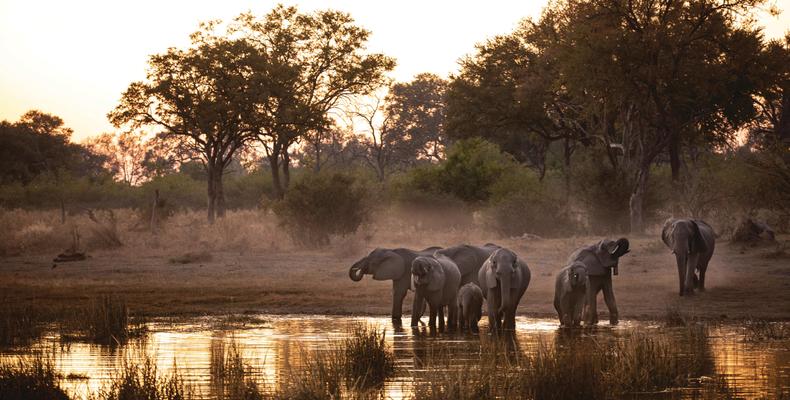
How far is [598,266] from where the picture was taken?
1558 centimetres

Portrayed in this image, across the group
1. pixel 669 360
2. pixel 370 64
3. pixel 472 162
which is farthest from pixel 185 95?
pixel 669 360

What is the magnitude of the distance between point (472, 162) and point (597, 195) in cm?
727

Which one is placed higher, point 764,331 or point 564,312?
point 564,312

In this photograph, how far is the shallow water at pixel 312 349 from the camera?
1060cm

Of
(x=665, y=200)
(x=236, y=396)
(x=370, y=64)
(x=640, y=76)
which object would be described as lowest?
(x=236, y=396)

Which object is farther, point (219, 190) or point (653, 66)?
point (219, 190)

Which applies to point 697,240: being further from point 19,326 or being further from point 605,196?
point 605,196

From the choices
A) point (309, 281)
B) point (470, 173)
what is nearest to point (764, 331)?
point (309, 281)

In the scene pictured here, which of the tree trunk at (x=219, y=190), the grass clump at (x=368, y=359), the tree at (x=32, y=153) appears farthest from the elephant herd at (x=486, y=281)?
the tree at (x=32, y=153)

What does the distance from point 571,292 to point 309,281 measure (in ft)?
29.2

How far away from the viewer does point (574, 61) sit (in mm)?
35094

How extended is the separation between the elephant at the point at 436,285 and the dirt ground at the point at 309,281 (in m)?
2.37

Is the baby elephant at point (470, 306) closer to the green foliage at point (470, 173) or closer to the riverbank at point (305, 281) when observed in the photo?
the riverbank at point (305, 281)

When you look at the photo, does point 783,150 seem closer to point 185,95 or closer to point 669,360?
point 669,360
